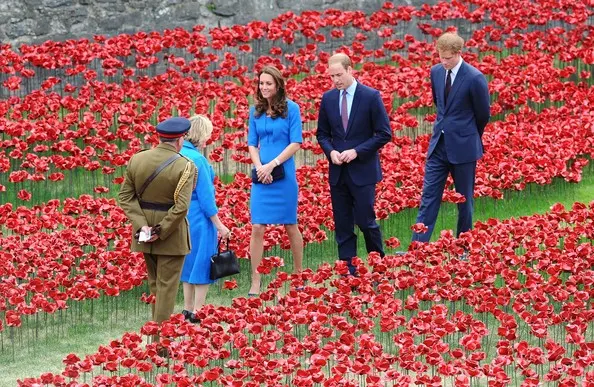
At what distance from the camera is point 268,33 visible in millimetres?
18297

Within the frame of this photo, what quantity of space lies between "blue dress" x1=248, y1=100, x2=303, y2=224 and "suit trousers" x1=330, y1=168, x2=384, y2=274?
434 millimetres

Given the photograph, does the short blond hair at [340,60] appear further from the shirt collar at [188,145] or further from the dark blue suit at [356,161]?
the shirt collar at [188,145]

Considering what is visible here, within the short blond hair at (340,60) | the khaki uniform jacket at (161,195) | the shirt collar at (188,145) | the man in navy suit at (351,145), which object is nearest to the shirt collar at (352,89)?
the man in navy suit at (351,145)

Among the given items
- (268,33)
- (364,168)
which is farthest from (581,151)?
(268,33)

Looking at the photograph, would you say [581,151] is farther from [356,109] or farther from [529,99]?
[356,109]

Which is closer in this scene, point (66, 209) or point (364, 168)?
point (364, 168)

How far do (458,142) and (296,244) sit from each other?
187 centimetres

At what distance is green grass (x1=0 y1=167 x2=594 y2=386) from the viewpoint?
10.2 meters

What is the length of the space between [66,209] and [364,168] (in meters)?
3.11

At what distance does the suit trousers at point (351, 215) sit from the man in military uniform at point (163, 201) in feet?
6.83

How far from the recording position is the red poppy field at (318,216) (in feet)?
29.8

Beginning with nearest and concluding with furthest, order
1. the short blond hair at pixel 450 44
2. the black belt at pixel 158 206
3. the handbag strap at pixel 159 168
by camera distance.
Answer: the handbag strap at pixel 159 168 → the black belt at pixel 158 206 → the short blond hair at pixel 450 44

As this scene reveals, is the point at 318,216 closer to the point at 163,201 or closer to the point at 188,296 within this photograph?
the point at 188,296

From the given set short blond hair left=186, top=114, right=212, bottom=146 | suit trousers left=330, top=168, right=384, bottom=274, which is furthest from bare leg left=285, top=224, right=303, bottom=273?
short blond hair left=186, top=114, right=212, bottom=146
